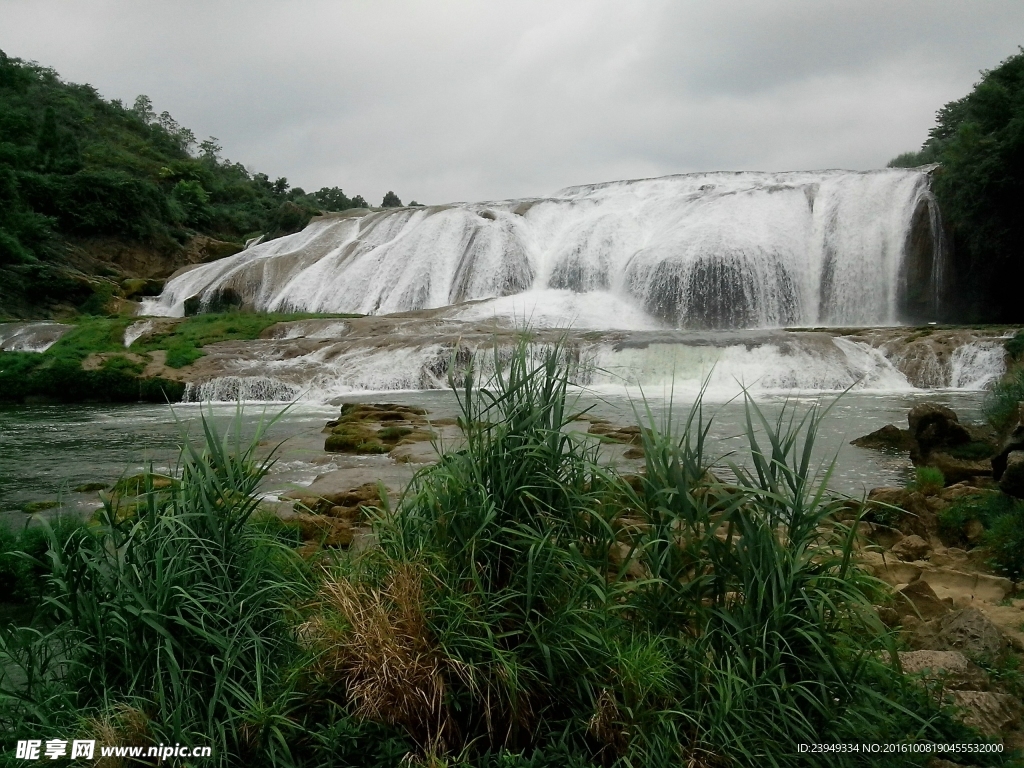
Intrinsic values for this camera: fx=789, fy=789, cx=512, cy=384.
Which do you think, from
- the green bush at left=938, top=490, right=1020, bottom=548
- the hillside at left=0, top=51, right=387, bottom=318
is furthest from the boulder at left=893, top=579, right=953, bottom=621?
the hillside at left=0, top=51, right=387, bottom=318

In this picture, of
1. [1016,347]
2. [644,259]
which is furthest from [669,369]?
[644,259]

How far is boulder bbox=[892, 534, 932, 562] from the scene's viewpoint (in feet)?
17.5

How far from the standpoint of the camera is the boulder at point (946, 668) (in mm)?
3207

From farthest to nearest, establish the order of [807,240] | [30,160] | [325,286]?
[30,160] < [325,286] < [807,240]

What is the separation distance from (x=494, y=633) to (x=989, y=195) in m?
25.0

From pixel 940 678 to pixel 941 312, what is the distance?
83.8 ft

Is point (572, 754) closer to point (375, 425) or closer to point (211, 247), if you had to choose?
point (375, 425)

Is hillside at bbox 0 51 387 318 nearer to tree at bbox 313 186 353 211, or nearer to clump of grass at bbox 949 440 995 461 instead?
tree at bbox 313 186 353 211

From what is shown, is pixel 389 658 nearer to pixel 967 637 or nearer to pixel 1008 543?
pixel 967 637

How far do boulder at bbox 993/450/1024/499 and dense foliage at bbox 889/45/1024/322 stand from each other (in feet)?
67.2

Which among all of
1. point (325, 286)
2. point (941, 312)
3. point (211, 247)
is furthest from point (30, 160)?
point (941, 312)

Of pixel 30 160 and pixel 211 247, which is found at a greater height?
pixel 30 160

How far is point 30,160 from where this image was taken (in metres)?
38.7

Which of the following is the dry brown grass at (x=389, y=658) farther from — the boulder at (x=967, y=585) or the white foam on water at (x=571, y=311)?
the white foam on water at (x=571, y=311)
